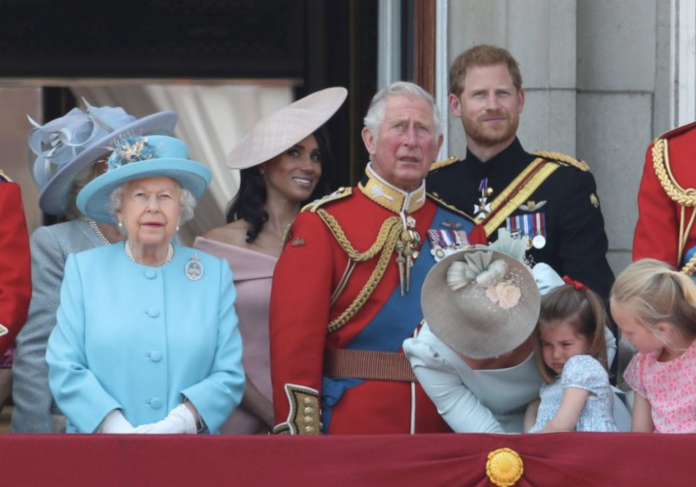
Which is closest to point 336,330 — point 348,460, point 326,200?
point 326,200

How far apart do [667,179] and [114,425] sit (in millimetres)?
1666

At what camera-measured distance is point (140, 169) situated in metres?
4.76

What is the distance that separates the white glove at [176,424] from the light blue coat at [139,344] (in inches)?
1.3

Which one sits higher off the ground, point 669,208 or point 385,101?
point 385,101

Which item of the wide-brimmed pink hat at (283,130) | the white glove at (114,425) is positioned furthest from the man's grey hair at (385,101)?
the white glove at (114,425)

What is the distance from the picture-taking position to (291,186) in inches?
220

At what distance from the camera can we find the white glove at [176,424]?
454 cm

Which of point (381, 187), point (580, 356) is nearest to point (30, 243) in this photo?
point (381, 187)

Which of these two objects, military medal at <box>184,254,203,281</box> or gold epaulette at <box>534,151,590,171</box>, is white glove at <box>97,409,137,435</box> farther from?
gold epaulette at <box>534,151,590,171</box>

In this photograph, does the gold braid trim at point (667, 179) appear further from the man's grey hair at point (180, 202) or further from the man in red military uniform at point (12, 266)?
the man in red military uniform at point (12, 266)

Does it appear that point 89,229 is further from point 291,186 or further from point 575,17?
point 575,17

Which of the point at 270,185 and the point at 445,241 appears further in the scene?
the point at 270,185

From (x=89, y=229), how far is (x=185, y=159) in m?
0.56

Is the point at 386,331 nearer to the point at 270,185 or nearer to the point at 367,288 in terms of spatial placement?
the point at 367,288
